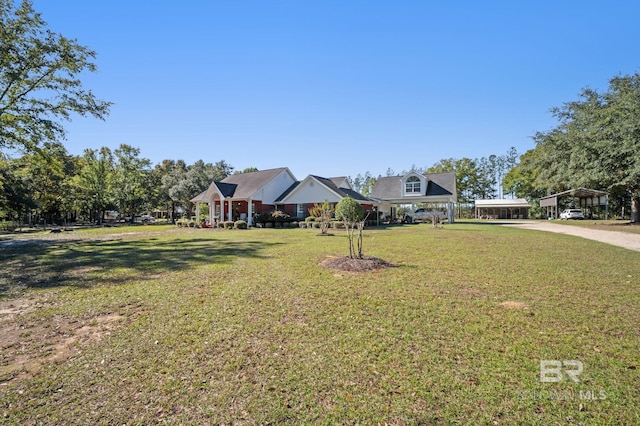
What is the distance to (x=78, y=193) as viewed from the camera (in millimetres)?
40625

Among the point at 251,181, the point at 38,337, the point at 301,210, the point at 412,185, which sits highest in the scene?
the point at 251,181

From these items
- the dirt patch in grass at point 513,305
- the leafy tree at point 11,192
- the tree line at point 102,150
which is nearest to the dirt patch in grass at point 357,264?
the dirt patch in grass at point 513,305

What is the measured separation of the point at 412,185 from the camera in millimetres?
33469

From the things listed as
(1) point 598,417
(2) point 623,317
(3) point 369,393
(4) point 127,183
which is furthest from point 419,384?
(4) point 127,183

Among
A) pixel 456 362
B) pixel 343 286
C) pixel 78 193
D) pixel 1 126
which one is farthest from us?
pixel 78 193

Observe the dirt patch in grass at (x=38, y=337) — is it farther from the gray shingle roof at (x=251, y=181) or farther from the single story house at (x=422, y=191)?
the single story house at (x=422, y=191)

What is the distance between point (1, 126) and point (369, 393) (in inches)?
891

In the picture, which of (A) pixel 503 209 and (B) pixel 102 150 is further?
(A) pixel 503 209

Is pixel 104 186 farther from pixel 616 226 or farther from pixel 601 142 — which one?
pixel 616 226

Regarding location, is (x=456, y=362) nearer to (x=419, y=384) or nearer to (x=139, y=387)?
(x=419, y=384)

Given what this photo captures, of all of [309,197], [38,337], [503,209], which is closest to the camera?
[38,337]

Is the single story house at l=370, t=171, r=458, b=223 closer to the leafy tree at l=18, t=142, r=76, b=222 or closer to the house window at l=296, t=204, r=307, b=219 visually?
the house window at l=296, t=204, r=307, b=219

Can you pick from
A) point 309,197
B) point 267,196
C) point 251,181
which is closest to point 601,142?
point 309,197

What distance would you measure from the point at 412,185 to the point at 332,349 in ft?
104
